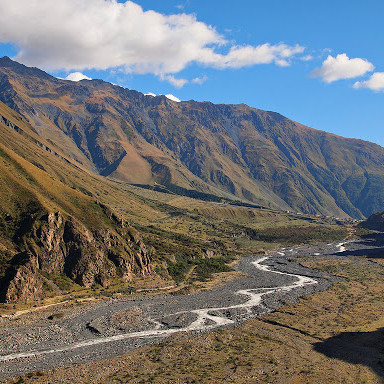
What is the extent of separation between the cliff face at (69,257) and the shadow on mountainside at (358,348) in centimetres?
6878

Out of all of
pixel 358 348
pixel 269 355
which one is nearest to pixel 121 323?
pixel 269 355

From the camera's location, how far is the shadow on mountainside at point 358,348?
6291 cm

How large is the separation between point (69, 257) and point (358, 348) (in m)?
82.3

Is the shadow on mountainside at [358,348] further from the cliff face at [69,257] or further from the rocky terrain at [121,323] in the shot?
the cliff face at [69,257]

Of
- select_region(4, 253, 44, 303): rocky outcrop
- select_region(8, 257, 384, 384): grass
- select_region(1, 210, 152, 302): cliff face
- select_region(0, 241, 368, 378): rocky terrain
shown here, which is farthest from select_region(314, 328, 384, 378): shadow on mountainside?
select_region(4, 253, 44, 303): rocky outcrop

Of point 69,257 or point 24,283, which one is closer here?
point 24,283

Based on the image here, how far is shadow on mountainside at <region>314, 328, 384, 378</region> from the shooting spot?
206 feet

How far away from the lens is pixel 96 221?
131 m

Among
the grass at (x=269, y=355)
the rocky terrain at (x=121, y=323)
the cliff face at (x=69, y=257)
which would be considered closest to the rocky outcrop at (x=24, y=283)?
the cliff face at (x=69, y=257)

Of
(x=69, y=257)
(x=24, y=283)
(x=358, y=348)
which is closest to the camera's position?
(x=358, y=348)

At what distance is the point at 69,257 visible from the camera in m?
113

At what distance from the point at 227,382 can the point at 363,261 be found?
6351 inches

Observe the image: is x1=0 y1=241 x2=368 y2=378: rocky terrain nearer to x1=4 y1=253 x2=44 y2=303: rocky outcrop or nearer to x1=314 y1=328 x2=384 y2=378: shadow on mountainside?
x1=4 y1=253 x2=44 y2=303: rocky outcrop

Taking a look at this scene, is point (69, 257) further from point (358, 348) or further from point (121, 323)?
point (358, 348)
